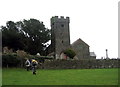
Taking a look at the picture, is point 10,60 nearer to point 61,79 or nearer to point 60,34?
point 61,79

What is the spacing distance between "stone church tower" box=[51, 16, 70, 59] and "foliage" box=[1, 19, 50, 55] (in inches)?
224

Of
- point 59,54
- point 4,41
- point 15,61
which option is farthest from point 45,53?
point 15,61

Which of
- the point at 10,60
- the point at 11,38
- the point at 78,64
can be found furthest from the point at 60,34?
the point at 10,60

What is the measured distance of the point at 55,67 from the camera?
51625 mm

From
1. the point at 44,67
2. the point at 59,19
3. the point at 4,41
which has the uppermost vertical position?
the point at 59,19

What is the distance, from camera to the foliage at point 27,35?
75562 mm

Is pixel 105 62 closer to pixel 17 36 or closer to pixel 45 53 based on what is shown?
pixel 17 36

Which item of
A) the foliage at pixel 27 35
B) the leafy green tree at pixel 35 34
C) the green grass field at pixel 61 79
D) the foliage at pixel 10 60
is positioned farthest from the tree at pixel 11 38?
the green grass field at pixel 61 79

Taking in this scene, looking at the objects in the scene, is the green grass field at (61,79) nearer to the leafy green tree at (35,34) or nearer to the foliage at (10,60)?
the foliage at (10,60)

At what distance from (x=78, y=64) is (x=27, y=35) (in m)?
29.8

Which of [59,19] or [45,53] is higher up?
[59,19]

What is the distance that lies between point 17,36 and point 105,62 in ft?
84.8

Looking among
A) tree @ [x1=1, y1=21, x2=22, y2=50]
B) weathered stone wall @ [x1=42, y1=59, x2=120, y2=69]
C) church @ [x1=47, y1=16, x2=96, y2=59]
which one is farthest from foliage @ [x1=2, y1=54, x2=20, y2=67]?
church @ [x1=47, y1=16, x2=96, y2=59]

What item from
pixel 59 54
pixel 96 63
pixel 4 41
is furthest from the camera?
pixel 59 54
